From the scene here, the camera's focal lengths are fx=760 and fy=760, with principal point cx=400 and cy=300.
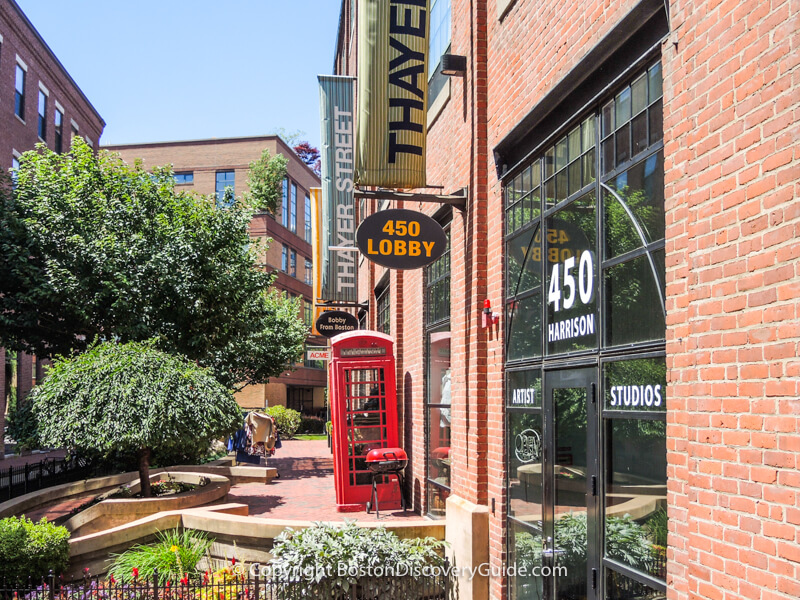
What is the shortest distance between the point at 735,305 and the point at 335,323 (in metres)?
16.0

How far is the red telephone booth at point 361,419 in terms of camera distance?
41.6 ft

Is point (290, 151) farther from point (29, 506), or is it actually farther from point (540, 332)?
point (540, 332)

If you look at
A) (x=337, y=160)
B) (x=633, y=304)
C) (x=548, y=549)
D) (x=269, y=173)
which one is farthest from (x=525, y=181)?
(x=269, y=173)

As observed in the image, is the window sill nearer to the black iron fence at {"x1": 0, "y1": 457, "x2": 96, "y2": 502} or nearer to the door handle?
the door handle

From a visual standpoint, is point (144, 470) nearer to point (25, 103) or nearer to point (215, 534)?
point (215, 534)

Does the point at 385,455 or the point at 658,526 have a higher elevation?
the point at 658,526

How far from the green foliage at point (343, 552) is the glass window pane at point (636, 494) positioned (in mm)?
3124

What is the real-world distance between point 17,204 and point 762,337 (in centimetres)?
1684

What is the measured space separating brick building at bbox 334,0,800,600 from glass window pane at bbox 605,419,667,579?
2 cm

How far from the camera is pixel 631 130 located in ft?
17.5

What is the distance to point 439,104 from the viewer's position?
10742 millimetres

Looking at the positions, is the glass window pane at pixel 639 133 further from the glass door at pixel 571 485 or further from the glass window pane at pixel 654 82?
the glass door at pixel 571 485

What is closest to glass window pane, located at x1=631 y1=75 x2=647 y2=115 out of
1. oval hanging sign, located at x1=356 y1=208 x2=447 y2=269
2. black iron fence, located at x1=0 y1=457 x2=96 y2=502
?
oval hanging sign, located at x1=356 y1=208 x2=447 y2=269

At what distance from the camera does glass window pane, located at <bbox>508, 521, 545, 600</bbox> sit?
6.84m
